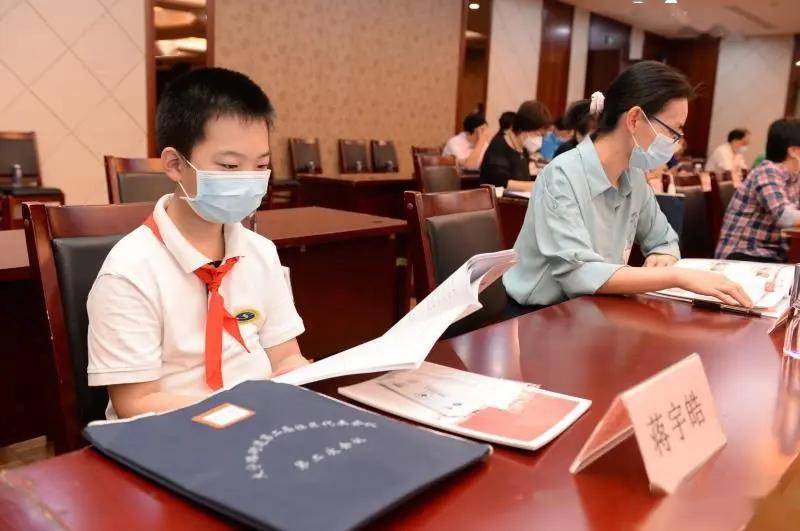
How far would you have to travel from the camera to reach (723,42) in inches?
432

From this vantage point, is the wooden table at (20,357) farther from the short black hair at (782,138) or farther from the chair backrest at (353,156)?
the chair backrest at (353,156)

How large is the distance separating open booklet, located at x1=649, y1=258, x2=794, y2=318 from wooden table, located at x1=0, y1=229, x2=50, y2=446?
1.60 m

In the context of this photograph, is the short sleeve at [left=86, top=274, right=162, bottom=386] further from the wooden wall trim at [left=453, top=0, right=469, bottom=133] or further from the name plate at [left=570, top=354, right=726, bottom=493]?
the wooden wall trim at [left=453, top=0, right=469, bottom=133]

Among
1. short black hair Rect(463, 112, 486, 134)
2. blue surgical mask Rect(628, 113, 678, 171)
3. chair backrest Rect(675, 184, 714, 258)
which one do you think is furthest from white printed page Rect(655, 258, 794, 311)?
short black hair Rect(463, 112, 486, 134)

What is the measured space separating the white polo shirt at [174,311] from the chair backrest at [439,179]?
2399mm

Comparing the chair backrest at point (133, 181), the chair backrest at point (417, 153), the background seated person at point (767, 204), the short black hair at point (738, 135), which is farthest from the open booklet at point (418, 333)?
the short black hair at point (738, 135)

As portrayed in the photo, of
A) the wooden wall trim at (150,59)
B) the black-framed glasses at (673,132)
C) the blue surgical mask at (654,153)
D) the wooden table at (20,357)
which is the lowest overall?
the wooden table at (20,357)

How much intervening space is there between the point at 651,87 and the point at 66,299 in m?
1.34

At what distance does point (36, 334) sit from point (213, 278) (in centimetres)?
108

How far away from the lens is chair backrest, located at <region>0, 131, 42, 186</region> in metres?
4.46

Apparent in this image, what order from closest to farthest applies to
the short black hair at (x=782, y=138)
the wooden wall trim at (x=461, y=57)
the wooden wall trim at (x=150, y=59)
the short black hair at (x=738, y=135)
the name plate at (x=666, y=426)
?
the name plate at (x=666, y=426) → the short black hair at (x=782, y=138) → the wooden wall trim at (x=150, y=59) → the wooden wall trim at (x=461, y=57) → the short black hair at (x=738, y=135)

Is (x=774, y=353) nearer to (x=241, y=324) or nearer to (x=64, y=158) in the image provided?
(x=241, y=324)

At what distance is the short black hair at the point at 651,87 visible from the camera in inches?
65.1

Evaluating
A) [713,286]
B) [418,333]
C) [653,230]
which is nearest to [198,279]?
[418,333]
